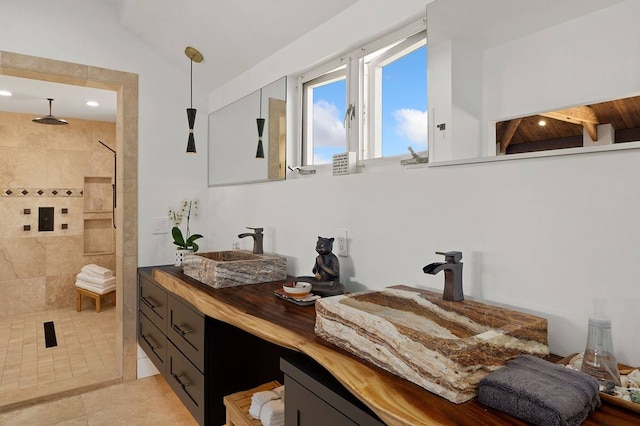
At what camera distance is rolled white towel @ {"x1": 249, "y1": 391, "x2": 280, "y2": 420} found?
172 centimetres

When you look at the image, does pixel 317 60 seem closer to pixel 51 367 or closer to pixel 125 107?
pixel 125 107

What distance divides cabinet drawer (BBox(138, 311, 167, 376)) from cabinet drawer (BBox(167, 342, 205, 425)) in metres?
0.10

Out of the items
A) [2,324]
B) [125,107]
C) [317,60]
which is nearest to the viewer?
[317,60]

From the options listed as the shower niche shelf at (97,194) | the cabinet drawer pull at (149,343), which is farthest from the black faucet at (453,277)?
the shower niche shelf at (97,194)

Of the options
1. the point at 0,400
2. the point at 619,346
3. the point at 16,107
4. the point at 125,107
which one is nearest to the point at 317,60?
the point at 125,107

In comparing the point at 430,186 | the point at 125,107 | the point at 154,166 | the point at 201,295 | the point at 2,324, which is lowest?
the point at 2,324

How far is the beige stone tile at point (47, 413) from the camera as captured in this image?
2.39 metres

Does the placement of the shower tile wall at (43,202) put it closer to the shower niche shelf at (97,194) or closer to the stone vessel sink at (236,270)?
the shower niche shelf at (97,194)

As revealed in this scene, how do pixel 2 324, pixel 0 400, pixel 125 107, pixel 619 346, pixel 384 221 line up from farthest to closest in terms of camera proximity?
1. pixel 2 324
2. pixel 125 107
3. pixel 0 400
4. pixel 384 221
5. pixel 619 346

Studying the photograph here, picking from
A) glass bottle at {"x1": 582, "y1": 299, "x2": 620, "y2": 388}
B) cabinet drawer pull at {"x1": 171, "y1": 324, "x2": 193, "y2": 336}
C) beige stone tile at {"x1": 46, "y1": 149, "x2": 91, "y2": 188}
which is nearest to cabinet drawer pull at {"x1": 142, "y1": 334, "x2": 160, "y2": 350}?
cabinet drawer pull at {"x1": 171, "y1": 324, "x2": 193, "y2": 336}

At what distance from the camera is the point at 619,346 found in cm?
103

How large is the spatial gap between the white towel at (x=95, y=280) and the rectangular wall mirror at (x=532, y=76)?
4.45 metres

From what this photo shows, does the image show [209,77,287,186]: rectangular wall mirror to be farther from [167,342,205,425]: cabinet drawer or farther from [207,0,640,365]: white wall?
[167,342,205,425]: cabinet drawer

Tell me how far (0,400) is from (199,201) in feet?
5.85
